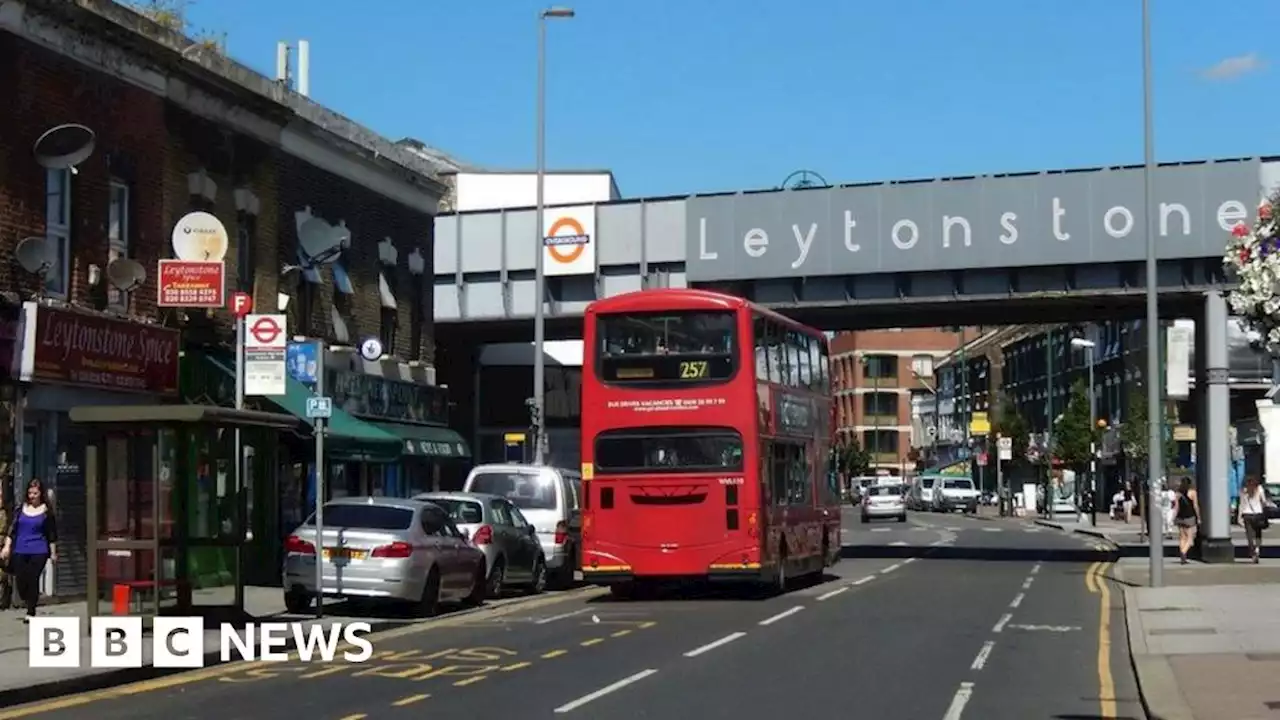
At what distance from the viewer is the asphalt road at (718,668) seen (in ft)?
45.3

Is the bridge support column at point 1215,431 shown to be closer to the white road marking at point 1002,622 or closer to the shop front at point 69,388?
the white road marking at point 1002,622

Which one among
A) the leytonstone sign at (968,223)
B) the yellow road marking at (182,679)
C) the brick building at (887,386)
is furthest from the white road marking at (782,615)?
the brick building at (887,386)

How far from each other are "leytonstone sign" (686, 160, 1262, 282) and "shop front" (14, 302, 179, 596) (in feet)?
51.7

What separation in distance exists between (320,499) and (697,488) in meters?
6.80

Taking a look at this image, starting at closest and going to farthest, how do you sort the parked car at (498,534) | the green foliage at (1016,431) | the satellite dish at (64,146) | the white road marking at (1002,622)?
the white road marking at (1002,622) < the satellite dish at (64,146) < the parked car at (498,534) < the green foliage at (1016,431)

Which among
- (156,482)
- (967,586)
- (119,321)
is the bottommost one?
(967,586)

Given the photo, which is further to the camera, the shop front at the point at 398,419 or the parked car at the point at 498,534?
the shop front at the point at 398,419

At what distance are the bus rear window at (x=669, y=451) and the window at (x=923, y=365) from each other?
382 ft

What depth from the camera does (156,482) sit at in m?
19.0

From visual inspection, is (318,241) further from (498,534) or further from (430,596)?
(430,596)

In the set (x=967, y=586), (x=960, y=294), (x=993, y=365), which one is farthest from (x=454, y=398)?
(x=993, y=365)

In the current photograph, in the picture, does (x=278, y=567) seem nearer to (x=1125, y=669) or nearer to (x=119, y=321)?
(x=119, y=321)

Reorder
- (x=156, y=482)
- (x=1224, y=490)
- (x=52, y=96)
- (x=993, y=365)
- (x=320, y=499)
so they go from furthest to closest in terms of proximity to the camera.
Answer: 1. (x=993, y=365)
2. (x=1224, y=490)
3. (x=52, y=96)
4. (x=320, y=499)
5. (x=156, y=482)

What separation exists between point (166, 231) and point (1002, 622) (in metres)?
13.6
